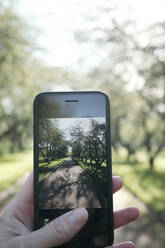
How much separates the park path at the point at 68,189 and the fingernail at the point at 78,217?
128 millimetres

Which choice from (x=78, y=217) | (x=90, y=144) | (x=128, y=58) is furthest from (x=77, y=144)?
(x=128, y=58)

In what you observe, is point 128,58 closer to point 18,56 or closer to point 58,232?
point 18,56

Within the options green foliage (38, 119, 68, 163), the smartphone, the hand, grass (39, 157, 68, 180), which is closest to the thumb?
the hand

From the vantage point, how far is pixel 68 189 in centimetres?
193

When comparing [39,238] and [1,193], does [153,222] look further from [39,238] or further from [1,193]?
[1,193]

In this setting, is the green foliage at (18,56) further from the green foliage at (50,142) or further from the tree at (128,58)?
the green foliage at (50,142)

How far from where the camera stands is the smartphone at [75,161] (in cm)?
189

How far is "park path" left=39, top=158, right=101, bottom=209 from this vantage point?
1.91m

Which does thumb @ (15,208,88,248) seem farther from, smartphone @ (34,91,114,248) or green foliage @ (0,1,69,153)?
green foliage @ (0,1,69,153)

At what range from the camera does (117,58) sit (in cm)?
585

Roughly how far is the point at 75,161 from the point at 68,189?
24 centimetres

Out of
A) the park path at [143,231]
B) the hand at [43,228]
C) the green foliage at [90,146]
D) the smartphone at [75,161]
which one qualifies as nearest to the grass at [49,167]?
the smartphone at [75,161]

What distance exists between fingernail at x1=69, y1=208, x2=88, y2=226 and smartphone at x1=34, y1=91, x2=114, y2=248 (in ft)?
0.41

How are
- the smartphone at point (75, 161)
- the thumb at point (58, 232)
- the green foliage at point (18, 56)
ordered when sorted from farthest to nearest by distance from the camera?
the green foliage at point (18, 56) → the smartphone at point (75, 161) → the thumb at point (58, 232)
